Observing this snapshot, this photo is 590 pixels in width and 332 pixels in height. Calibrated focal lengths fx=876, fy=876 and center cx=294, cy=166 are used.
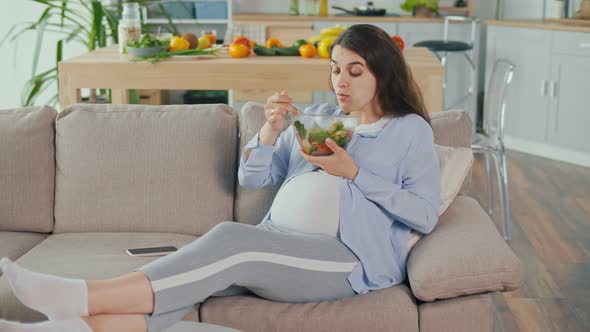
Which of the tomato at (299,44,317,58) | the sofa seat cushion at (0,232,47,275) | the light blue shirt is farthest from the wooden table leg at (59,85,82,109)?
the light blue shirt

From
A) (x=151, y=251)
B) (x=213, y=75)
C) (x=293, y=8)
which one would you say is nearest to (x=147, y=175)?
(x=151, y=251)

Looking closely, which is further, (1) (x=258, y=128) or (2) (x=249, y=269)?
(1) (x=258, y=128)

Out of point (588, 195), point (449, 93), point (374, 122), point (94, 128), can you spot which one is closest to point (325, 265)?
point (374, 122)

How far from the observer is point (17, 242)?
2.87m

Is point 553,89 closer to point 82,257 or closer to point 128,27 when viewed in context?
point 128,27

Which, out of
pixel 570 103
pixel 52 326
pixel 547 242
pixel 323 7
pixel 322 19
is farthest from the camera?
pixel 323 7

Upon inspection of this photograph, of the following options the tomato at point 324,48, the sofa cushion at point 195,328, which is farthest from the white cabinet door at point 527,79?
the sofa cushion at point 195,328

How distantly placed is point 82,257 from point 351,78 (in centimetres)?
98

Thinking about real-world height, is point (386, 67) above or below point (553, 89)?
above

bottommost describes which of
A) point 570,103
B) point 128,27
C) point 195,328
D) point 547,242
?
point 547,242

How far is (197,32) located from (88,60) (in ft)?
10.2

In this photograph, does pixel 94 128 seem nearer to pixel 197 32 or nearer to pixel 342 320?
pixel 342 320

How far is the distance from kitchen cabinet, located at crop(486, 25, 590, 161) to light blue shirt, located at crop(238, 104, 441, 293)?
3.49 meters

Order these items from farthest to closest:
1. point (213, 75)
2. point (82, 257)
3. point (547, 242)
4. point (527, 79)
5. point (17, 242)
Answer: point (527, 79) < point (547, 242) < point (213, 75) < point (17, 242) < point (82, 257)
